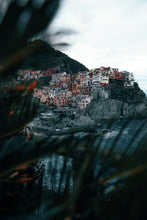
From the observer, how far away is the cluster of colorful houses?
1054cm

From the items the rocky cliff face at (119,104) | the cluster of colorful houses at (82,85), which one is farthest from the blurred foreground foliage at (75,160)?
the rocky cliff face at (119,104)

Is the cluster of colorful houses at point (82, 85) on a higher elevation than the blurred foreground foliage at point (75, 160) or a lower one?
higher

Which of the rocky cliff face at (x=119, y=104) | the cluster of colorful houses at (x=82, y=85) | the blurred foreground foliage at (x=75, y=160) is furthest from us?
the rocky cliff face at (x=119, y=104)

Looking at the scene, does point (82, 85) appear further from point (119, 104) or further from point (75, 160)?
point (75, 160)

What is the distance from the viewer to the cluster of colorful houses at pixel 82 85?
1054 cm

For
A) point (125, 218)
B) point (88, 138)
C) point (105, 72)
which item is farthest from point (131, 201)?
point (105, 72)

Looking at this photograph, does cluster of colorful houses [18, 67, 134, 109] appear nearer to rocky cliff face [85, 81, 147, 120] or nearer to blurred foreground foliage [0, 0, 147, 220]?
rocky cliff face [85, 81, 147, 120]

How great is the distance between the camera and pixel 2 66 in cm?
Answer: 28

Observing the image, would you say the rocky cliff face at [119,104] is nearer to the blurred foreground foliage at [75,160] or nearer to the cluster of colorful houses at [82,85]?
the cluster of colorful houses at [82,85]

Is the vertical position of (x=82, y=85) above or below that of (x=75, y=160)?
above

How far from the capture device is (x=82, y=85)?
36.2 ft

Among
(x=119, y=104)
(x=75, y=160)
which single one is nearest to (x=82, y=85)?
(x=119, y=104)

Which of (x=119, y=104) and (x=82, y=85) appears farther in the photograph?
(x=119, y=104)

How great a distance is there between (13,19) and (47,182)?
58cm
